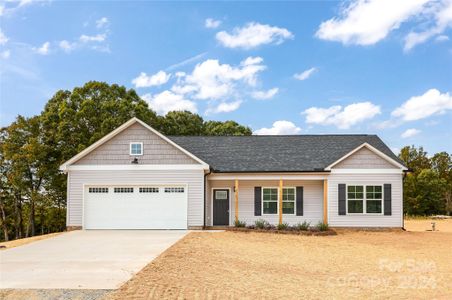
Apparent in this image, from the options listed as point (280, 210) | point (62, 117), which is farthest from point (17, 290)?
point (62, 117)

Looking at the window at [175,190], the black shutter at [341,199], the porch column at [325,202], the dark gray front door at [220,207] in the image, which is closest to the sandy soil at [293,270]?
the porch column at [325,202]

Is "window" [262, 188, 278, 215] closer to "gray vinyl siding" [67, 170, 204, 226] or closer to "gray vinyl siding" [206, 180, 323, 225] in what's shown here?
"gray vinyl siding" [206, 180, 323, 225]

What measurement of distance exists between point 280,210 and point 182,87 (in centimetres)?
1199

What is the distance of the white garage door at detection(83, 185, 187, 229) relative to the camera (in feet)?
A: 67.7

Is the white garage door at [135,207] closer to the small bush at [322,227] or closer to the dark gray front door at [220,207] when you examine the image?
the dark gray front door at [220,207]

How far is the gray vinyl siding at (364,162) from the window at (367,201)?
935 mm

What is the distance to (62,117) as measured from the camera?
33.8 meters

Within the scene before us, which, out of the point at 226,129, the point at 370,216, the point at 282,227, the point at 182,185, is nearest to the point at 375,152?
the point at 370,216

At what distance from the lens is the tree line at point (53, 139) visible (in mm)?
32844

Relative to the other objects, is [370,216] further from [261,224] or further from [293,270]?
[293,270]

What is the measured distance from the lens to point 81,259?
12.4m

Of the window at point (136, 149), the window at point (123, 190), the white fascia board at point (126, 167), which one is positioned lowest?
the window at point (123, 190)

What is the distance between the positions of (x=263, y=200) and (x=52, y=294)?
46.2 feet

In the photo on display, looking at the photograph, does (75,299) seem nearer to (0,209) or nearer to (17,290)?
(17,290)
